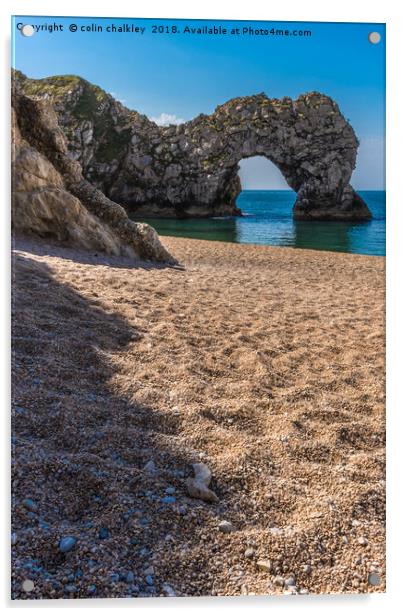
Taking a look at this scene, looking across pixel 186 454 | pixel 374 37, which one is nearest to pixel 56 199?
pixel 374 37

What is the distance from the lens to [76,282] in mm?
6160

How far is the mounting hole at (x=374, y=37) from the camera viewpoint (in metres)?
3.53

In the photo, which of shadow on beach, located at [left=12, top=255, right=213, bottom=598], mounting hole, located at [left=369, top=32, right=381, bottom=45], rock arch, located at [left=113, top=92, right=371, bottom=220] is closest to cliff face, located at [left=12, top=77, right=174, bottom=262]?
shadow on beach, located at [left=12, top=255, right=213, bottom=598]

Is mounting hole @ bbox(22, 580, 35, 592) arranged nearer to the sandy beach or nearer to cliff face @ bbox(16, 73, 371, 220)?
the sandy beach

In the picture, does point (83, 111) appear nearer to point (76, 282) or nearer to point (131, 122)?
point (131, 122)

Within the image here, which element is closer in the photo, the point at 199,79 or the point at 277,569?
the point at 277,569

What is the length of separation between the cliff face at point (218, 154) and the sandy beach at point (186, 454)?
36.0m

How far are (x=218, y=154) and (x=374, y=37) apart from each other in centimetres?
4259

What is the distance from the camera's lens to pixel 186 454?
9.32ft

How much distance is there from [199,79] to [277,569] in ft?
11.1

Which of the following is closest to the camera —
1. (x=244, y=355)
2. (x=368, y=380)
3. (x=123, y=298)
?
(x=368, y=380)

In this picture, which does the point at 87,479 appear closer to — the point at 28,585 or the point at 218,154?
the point at 28,585

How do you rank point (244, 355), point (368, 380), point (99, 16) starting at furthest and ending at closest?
point (244, 355) → point (368, 380) → point (99, 16)
